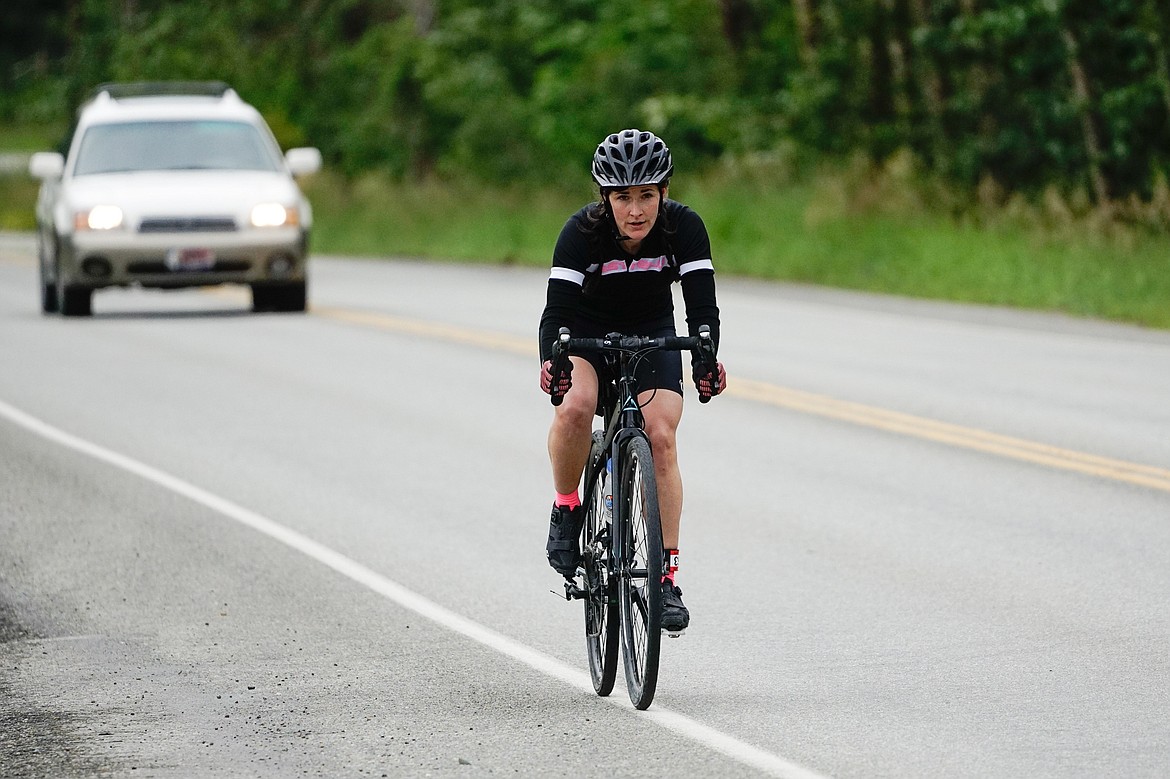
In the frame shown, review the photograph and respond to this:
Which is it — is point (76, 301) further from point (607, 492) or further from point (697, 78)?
point (697, 78)

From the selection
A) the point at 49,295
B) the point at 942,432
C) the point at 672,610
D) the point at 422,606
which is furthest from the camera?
the point at 49,295

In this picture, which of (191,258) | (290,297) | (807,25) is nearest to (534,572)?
(191,258)

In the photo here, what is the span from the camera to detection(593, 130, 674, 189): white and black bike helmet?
6.99 meters

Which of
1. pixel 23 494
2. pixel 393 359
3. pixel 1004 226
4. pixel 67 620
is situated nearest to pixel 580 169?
pixel 1004 226

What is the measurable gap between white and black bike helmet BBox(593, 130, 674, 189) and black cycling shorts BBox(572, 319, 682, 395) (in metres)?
0.49

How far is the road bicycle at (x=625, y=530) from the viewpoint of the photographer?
269 inches

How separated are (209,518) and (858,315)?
38.4ft

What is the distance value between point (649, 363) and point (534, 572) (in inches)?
91.9

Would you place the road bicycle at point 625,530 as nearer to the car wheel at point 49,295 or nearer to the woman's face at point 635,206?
the woman's face at point 635,206

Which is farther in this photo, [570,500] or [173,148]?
[173,148]

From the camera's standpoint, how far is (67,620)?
27.9ft

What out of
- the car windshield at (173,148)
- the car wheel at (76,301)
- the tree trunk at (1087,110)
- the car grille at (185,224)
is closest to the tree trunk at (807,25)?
the tree trunk at (1087,110)

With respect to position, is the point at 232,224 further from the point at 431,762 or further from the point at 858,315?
the point at 431,762

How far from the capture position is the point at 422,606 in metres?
8.69
